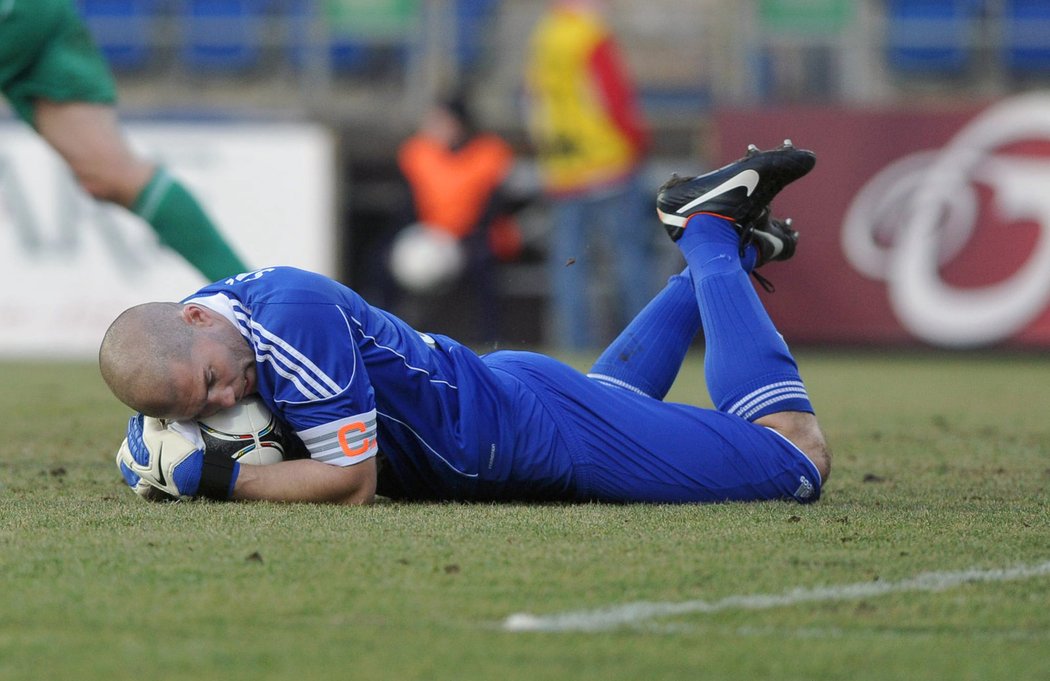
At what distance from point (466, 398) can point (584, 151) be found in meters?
8.31

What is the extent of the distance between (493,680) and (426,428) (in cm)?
166

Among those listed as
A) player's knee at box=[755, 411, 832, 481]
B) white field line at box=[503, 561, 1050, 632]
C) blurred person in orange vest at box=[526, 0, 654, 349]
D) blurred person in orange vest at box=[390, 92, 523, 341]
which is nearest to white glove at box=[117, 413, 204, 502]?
white field line at box=[503, 561, 1050, 632]

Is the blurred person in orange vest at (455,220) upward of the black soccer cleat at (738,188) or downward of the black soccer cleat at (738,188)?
downward

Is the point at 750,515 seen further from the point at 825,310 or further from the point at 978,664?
the point at 825,310

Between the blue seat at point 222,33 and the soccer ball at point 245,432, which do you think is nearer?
the soccer ball at point 245,432

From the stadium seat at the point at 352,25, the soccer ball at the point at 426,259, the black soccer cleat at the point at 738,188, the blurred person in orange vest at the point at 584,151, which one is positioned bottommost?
the soccer ball at the point at 426,259

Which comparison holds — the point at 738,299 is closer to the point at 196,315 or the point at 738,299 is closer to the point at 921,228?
the point at 196,315

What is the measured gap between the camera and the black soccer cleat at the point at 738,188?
15.0 ft

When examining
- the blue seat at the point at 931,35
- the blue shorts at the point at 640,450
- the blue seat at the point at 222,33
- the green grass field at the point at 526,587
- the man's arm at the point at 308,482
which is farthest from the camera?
the blue seat at the point at 222,33

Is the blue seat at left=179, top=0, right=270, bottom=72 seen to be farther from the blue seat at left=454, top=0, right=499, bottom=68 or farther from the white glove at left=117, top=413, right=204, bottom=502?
the white glove at left=117, top=413, right=204, bottom=502

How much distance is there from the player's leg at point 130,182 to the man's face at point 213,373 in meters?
2.25

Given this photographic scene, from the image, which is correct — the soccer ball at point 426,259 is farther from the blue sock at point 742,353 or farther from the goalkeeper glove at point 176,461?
the goalkeeper glove at point 176,461

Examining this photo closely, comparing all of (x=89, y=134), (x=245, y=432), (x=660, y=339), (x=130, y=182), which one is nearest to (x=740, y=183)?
(x=660, y=339)

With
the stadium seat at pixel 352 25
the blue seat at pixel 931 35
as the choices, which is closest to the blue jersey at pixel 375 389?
the stadium seat at pixel 352 25
